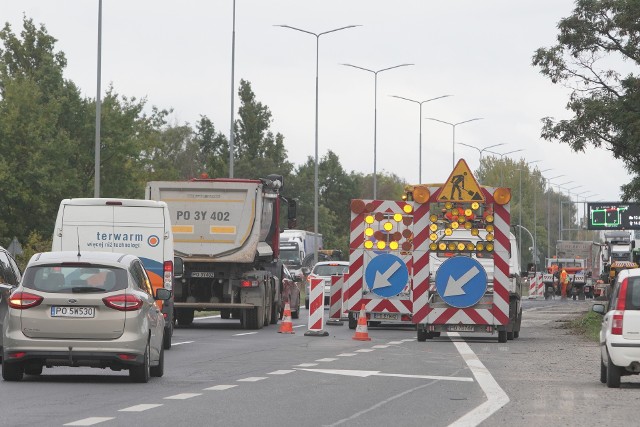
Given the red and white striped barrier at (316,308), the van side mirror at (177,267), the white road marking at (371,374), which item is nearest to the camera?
the white road marking at (371,374)

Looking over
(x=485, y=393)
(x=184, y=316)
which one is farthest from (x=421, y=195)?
(x=485, y=393)

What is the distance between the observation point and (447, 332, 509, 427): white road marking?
1462 cm

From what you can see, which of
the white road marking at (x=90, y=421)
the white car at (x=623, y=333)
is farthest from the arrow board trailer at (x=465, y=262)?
the white road marking at (x=90, y=421)

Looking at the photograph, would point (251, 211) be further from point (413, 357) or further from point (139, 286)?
point (139, 286)

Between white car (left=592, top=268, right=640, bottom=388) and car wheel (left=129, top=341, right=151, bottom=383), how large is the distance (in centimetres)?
529

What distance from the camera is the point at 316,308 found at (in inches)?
1309

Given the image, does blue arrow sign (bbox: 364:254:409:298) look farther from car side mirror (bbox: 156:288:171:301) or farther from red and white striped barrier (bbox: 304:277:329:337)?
car side mirror (bbox: 156:288:171:301)

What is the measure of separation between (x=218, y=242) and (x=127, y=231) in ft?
25.5

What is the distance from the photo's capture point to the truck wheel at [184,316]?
126 feet

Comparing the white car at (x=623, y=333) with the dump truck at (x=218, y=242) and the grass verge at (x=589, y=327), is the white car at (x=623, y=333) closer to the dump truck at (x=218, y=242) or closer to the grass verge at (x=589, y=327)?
the grass verge at (x=589, y=327)

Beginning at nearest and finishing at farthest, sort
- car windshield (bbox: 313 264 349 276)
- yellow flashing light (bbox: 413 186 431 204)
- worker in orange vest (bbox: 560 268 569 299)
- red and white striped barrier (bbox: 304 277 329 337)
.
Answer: yellow flashing light (bbox: 413 186 431 204)
red and white striped barrier (bbox: 304 277 329 337)
car windshield (bbox: 313 264 349 276)
worker in orange vest (bbox: 560 268 569 299)

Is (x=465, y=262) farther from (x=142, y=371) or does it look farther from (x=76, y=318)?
(x=76, y=318)

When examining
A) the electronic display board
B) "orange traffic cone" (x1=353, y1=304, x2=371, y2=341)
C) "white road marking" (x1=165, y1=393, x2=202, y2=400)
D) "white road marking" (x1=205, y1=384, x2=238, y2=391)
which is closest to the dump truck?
"orange traffic cone" (x1=353, y1=304, x2=371, y2=341)

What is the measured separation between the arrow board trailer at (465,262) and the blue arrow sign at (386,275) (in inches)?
97.3
